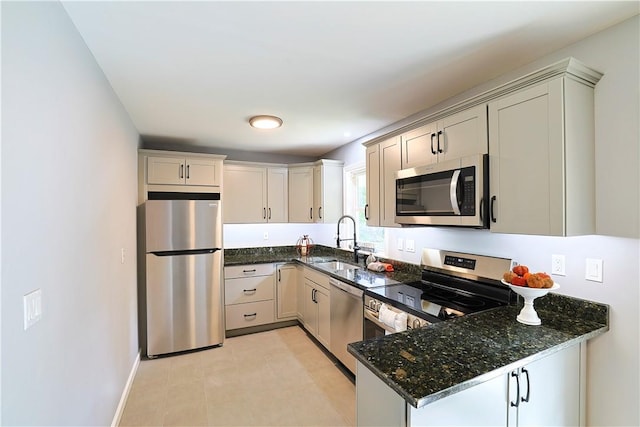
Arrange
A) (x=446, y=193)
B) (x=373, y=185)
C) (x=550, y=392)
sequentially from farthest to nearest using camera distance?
1. (x=373, y=185)
2. (x=446, y=193)
3. (x=550, y=392)

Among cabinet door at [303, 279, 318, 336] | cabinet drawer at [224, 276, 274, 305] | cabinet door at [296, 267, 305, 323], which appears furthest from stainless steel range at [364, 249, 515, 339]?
cabinet drawer at [224, 276, 274, 305]

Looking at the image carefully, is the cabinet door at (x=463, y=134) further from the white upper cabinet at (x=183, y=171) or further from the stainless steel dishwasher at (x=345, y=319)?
the white upper cabinet at (x=183, y=171)

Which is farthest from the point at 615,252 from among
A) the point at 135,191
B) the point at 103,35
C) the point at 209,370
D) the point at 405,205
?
the point at 135,191

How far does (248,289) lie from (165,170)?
1708 millimetres

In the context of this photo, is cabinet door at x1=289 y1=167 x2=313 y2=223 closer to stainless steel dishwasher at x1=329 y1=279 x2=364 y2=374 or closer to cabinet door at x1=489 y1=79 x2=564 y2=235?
stainless steel dishwasher at x1=329 y1=279 x2=364 y2=374

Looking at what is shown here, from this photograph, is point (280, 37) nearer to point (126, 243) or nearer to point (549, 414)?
Answer: point (126, 243)

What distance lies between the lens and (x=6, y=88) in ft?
3.01

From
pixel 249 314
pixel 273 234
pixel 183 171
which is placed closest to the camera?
pixel 183 171

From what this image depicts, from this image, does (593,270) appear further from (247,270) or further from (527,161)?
(247,270)

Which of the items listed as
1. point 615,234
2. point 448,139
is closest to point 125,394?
point 448,139

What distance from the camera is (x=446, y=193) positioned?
1.93 metres

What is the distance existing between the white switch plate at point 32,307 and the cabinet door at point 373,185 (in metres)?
2.28

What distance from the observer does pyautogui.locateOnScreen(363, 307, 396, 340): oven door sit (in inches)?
86.4

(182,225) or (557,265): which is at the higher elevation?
(182,225)
